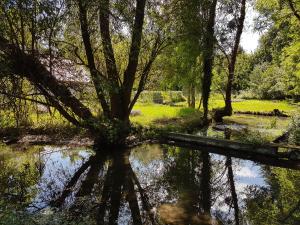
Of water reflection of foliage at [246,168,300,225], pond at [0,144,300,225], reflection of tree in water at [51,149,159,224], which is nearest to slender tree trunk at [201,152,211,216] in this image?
pond at [0,144,300,225]

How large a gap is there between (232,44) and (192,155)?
12.2m

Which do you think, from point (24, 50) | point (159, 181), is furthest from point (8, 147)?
point (159, 181)

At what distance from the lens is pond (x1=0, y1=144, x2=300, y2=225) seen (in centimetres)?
822

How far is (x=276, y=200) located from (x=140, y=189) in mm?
3761

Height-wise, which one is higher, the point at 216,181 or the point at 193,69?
the point at 193,69

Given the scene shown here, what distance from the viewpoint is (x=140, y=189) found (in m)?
10.5

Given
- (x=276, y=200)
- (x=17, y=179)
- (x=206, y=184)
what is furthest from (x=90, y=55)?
(x=276, y=200)

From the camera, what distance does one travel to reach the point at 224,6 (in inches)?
940

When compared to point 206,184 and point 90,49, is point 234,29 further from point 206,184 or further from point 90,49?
point 206,184

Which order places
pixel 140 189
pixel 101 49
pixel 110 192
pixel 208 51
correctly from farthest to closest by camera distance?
pixel 208 51, pixel 101 49, pixel 140 189, pixel 110 192

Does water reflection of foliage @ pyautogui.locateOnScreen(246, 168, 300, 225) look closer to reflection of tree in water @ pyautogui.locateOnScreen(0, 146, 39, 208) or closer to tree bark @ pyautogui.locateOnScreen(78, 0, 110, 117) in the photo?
reflection of tree in water @ pyautogui.locateOnScreen(0, 146, 39, 208)

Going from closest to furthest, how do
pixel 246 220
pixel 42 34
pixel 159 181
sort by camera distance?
pixel 246 220
pixel 159 181
pixel 42 34

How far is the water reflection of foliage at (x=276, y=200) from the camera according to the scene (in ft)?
27.2

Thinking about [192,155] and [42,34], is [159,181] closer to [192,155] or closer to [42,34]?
[192,155]
